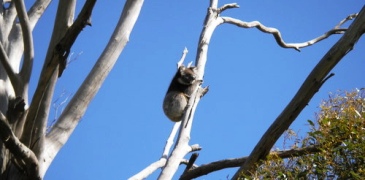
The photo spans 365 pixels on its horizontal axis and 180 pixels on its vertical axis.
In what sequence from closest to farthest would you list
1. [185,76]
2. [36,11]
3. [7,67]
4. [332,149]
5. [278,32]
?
1. [332,149]
2. [7,67]
3. [36,11]
4. [278,32]
5. [185,76]

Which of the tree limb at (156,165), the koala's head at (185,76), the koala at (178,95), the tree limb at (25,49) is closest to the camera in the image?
the tree limb at (25,49)

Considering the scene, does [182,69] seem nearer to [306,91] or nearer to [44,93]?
[44,93]

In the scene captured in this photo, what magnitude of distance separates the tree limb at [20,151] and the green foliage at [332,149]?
1.72m

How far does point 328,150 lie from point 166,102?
16.4 feet

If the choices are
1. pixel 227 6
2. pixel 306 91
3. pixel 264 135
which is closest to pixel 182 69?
pixel 227 6

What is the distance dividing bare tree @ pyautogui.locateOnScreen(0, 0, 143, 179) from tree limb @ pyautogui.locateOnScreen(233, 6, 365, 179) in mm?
1502

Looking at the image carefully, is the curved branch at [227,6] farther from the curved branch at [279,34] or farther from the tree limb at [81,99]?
the tree limb at [81,99]

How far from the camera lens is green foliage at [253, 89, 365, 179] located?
276cm

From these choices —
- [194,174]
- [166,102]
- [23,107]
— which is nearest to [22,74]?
[23,107]

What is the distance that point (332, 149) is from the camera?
2.86 m

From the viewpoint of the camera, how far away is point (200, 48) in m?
5.27

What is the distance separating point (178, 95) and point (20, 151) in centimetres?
426

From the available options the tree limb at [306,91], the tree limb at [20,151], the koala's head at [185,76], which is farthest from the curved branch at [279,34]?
the tree limb at [20,151]

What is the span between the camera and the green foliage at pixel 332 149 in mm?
2764
